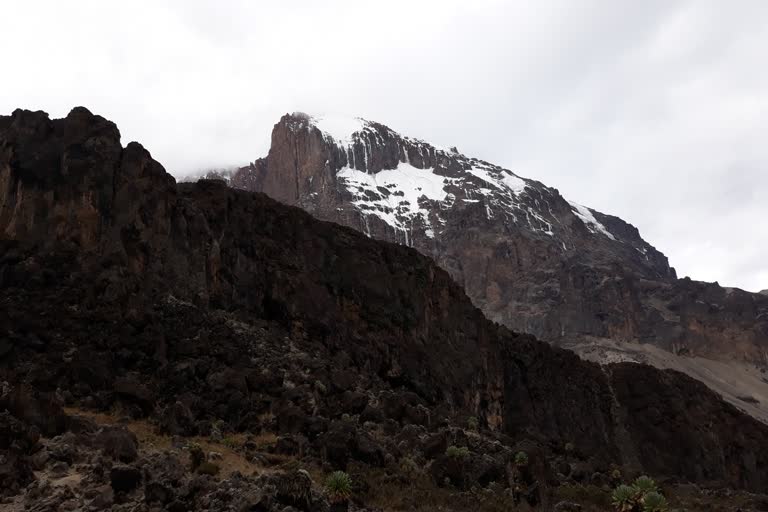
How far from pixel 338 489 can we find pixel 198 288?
21615 millimetres

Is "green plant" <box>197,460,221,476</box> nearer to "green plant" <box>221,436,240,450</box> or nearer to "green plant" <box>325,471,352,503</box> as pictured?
"green plant" <box>325,471,352,503</box>

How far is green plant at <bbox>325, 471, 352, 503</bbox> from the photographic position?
22844 mm

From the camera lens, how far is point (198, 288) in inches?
1628

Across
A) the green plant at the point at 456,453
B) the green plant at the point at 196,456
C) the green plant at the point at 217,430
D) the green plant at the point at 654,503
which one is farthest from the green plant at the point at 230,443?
the green plant at the point at 654,503

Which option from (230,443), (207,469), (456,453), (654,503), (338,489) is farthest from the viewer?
(456,453)

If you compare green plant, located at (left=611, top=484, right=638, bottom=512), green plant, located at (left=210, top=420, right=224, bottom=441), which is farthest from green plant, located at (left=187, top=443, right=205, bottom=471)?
green plant, located at (left=611, top=484, right=638, bottom=512)

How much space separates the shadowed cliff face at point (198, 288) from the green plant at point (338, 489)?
9.19 meters

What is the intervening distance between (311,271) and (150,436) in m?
28.1

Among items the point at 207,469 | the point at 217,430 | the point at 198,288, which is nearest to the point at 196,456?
the point at 207,469

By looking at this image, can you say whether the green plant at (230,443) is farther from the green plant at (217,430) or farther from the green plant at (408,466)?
the green plant at (408,466)

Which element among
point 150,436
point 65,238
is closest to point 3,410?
point 150,436

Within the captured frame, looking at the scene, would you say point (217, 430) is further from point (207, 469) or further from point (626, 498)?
point (626, 498)

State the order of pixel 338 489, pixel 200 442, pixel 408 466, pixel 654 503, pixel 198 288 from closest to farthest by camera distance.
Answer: pixel 338 489
pixel 200 442
pixel 654 503
pixel 408 466
pixel 198 288

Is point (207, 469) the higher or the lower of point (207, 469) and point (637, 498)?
the higher
